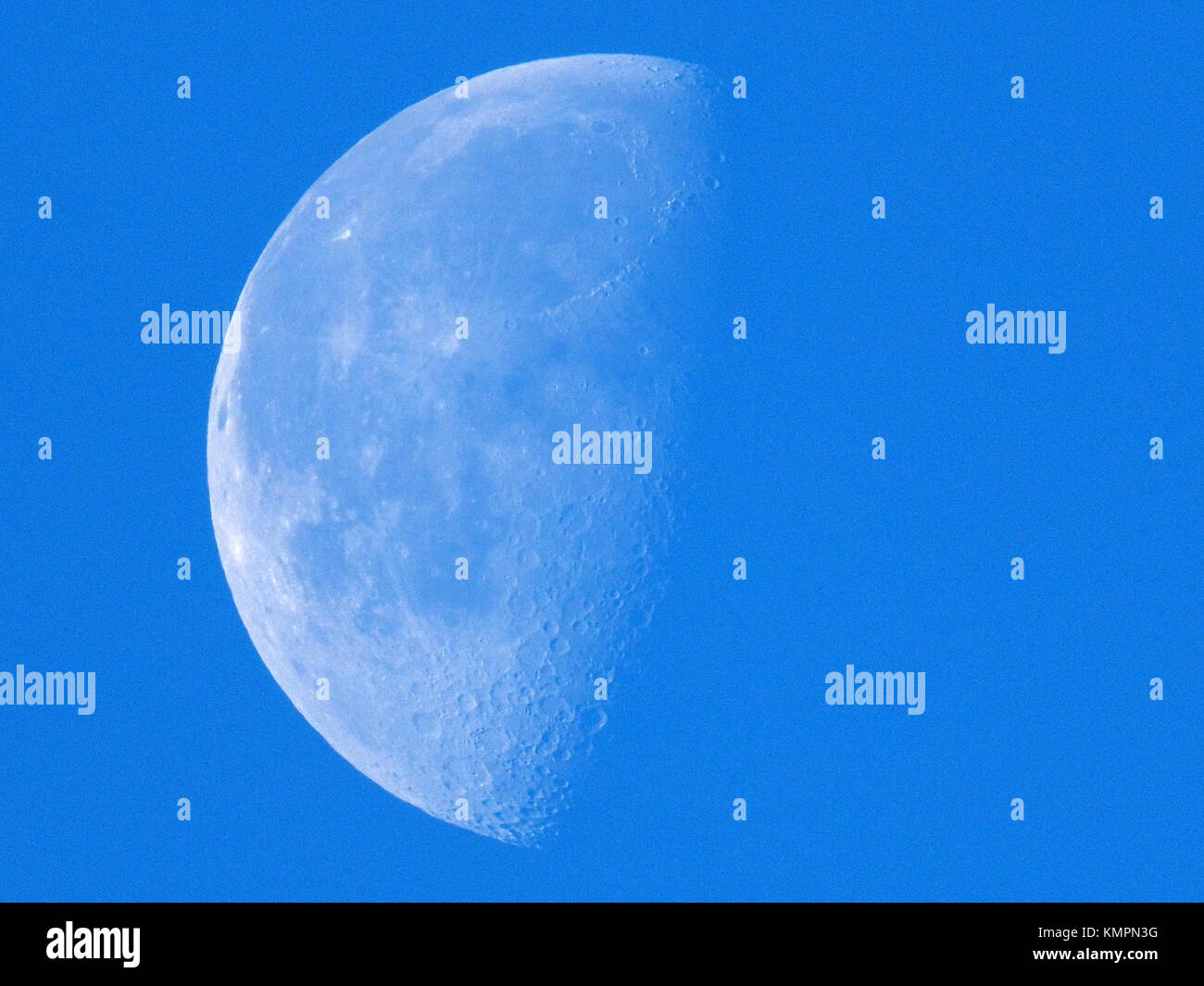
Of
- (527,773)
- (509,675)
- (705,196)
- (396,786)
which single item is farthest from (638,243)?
(396,786)

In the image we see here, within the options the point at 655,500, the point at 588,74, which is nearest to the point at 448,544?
the point at 655,500

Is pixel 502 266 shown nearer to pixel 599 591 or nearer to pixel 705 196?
pixel 705 196

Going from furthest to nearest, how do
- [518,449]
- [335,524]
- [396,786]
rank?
[396,786]
[335,524]
[518,449]

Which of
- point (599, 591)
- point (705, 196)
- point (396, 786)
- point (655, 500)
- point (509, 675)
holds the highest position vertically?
point (705, 196)

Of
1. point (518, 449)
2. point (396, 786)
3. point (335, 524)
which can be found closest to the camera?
point (518, 449)

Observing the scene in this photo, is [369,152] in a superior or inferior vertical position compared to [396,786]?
superior

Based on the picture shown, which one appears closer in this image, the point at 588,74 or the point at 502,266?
the point at 502,266
